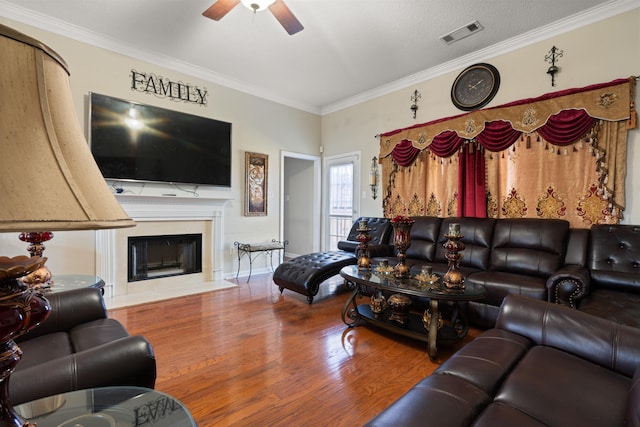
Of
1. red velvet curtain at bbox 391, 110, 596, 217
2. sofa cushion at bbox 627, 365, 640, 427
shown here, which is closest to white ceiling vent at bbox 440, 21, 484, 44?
red velvet curtain at bbox 391, 110, 596, 217

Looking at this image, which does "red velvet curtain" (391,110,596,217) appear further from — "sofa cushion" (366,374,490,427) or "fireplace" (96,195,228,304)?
"fireplace" (96,195,228,304)

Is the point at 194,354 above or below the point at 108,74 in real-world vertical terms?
below

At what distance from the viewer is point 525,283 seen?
8.66 ft

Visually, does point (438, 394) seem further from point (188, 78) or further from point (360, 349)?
point (188, 78)

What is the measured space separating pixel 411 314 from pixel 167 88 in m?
4.30

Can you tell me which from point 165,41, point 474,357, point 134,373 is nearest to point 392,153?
point 165,41

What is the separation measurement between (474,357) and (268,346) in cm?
163

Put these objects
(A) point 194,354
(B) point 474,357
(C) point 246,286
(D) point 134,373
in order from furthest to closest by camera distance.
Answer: (C) point 246,286 < (A) point 194,354 < (B) point 474,357 < (D) point 134,373

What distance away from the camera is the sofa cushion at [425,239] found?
12.6 feet

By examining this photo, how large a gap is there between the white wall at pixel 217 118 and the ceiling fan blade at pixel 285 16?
7.32ft

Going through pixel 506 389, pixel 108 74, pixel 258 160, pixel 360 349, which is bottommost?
pixel 360 349

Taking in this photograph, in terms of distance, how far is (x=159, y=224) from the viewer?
4.09 meters

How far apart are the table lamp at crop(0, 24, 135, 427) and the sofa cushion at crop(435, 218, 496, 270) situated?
139 inches

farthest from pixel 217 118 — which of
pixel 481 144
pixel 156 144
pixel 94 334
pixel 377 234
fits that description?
pixel 481 144
